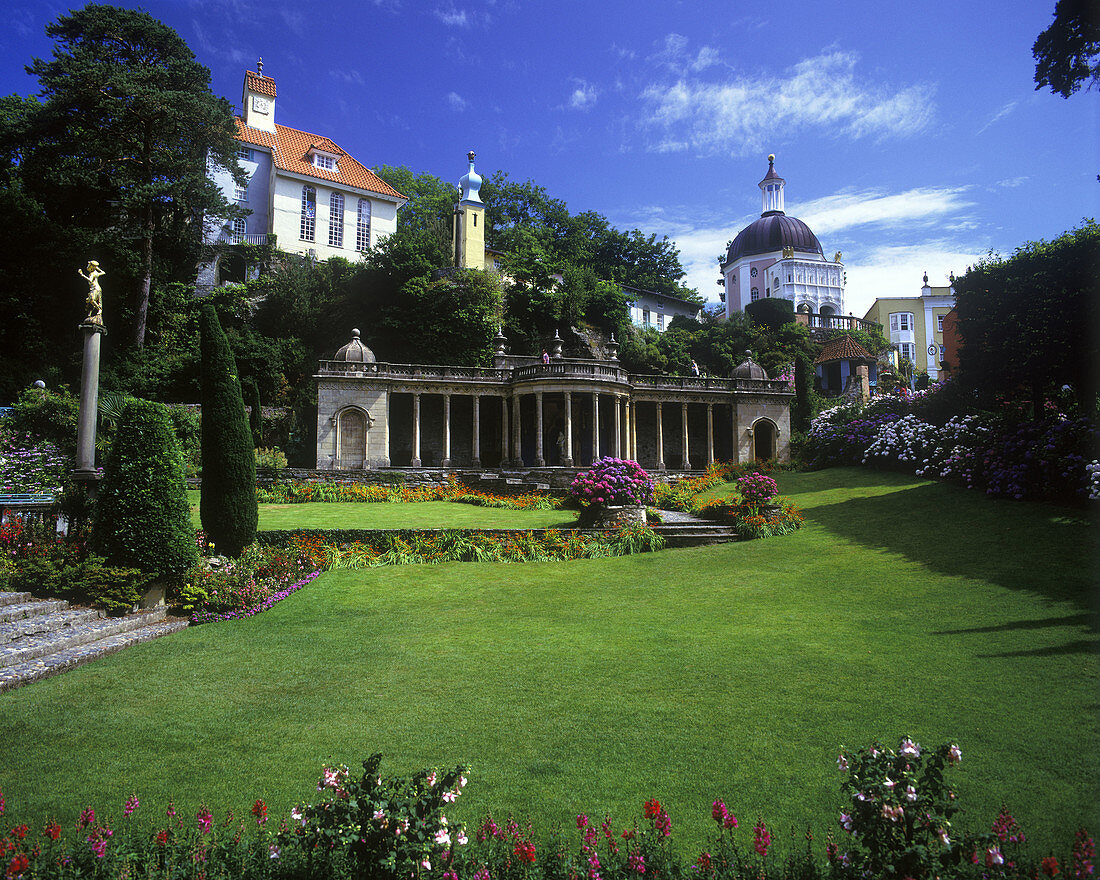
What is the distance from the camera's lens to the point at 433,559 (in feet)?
50.9

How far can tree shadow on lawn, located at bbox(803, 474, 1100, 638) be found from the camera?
9.74 metres

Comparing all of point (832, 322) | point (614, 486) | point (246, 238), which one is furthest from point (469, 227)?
point (614, 486)

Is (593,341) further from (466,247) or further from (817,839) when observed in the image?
(817,839)

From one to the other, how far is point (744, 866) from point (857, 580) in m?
9.15

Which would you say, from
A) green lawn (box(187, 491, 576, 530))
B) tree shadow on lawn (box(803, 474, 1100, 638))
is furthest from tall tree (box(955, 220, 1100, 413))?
green lawn (box(187, 491, 576, 530))

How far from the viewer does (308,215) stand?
145 feet

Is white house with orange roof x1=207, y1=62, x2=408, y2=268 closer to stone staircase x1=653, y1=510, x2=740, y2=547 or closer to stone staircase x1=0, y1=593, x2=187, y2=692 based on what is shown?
stone staircase x1=653, y1=510, x2=740, y2=547

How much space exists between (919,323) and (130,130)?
66188 mm

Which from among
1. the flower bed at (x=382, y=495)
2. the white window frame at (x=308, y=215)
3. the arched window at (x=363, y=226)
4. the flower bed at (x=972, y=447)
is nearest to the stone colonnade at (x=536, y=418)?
the flower bed at (x=972, y=447)

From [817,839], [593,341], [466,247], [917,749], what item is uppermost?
[466,247]

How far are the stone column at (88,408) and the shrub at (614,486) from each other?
11684 millimetres

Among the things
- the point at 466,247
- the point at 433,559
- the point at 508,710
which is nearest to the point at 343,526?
the point at 433,559

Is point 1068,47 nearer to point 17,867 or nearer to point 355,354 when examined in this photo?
point 17,867

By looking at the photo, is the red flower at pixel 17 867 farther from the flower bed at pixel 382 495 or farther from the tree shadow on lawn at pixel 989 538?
the flower bed at pixel 382 495
